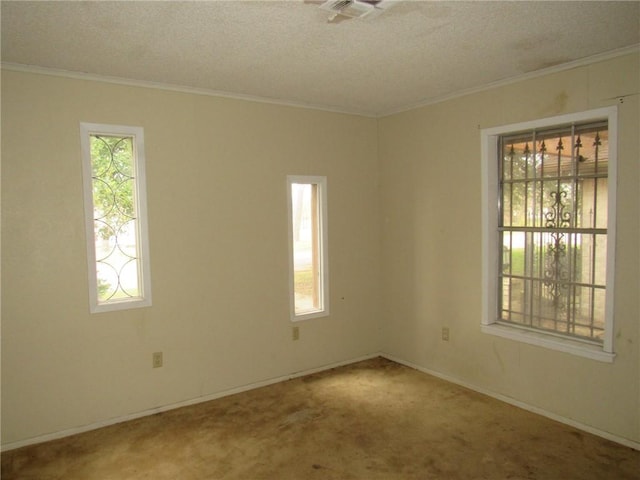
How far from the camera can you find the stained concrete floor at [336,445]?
2637 mm

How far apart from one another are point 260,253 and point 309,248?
22.7 inches

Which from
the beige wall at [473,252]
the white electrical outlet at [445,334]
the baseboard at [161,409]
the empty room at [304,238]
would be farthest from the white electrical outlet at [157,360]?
the white electrical outlet at [445,334]

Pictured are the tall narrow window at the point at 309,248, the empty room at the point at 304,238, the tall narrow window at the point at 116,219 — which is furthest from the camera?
the tall narrow window at the point at 309,248

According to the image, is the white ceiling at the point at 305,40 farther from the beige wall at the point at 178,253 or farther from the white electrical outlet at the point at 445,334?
the white electrical outlet at the point at 445,334

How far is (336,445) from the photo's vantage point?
293 centimetres

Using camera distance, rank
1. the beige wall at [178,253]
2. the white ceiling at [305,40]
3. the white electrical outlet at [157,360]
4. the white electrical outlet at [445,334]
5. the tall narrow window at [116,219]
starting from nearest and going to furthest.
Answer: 1. the white ceiling at [305,40]
2. the beige wall at [178,253]
3. the tall narrow window at [116,219]
4. the white electrical outlet at [157,360]
5. the white electrical outlet at [445,334]

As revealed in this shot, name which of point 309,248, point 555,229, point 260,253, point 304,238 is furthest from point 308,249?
point 555,229

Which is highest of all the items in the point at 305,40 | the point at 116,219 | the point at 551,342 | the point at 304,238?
the point at 305,40

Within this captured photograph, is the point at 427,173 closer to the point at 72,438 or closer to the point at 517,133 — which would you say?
the point at 517,133

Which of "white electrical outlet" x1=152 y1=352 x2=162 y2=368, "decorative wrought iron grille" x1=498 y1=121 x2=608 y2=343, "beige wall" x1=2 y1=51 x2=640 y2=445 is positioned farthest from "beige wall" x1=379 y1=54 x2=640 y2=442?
"white electrical outlet" x1=152 y1=352 x2=162 y2=368

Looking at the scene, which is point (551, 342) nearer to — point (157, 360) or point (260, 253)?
point (260, 253)

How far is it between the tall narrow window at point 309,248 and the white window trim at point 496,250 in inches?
57.2

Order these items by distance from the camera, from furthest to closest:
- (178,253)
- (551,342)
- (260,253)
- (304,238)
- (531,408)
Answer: (304,238), (260,253), (178,253), (531,408), (551,342)

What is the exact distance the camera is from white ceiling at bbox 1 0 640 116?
2.16 m
